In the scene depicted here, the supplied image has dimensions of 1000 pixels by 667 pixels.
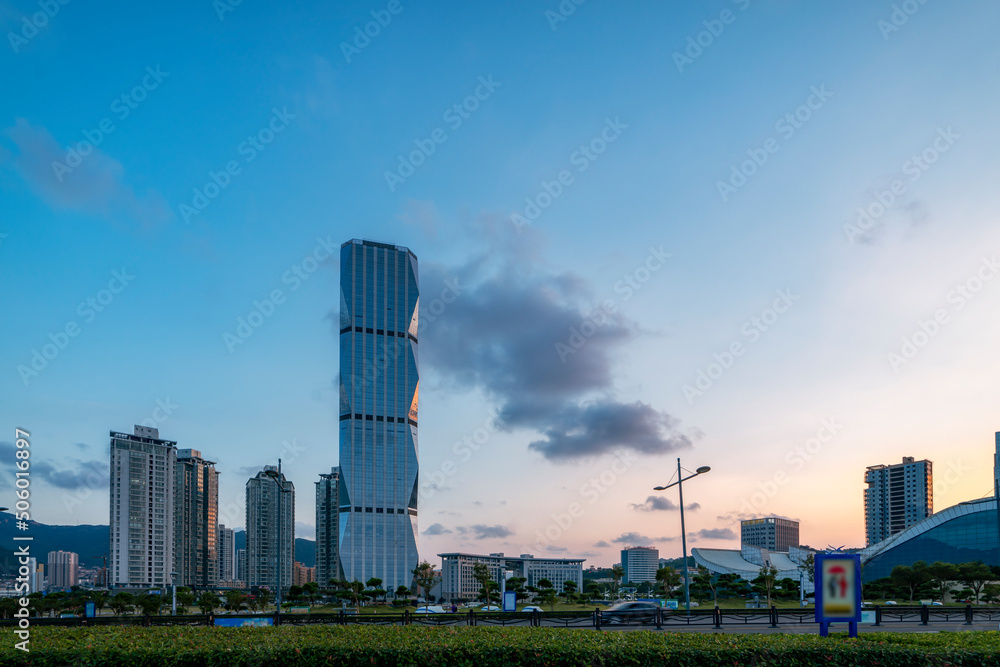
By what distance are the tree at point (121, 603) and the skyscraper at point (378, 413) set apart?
88246 millimetres

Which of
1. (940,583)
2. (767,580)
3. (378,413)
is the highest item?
(378,413)

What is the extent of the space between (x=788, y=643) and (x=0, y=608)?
2159 inches

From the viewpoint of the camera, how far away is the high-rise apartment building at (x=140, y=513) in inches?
6053

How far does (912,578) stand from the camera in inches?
3113

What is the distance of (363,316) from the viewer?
177 metres

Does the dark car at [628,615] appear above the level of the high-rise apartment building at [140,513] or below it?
above

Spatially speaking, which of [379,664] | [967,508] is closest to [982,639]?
[379,664]

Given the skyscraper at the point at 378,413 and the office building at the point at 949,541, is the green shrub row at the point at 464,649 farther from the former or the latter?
the skyscraper at the point at 378,413

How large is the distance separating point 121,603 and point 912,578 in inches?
3361

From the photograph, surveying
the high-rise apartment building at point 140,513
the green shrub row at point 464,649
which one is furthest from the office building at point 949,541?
the high-rise apartment building at point 140,513

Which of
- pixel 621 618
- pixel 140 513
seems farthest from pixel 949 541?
pixel 140 513

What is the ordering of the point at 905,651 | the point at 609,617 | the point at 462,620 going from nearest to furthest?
1. the point at 905,651
2. the point at 609,617
3. the point at 462,620

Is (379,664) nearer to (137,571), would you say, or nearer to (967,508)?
(967,508)

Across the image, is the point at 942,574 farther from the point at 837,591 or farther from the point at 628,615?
the point at 837,591
